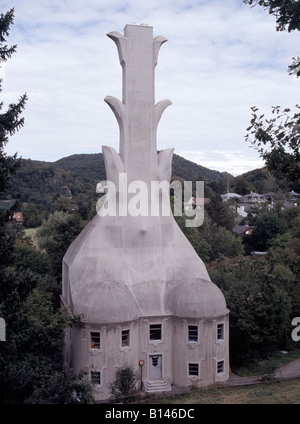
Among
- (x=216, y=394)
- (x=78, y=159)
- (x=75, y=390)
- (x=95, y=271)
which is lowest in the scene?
(x=216, y=394)

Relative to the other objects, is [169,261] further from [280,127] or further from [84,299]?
[280,127]

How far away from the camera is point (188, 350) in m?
26.1

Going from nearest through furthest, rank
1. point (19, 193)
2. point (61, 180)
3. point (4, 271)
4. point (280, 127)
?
point (280, 127)
point (4, 271)
point (19, 193)
point (61, 180)

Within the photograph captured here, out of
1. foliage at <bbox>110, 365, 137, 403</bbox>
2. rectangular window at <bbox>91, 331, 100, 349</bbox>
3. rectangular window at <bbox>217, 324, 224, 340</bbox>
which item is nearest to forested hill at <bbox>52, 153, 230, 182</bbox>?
rectangular window at <bbox>217, 324, 224, 340</bbox>

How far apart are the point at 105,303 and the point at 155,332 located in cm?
379

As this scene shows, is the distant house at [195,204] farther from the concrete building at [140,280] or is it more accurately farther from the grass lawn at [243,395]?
the grass lawn at [243,395]

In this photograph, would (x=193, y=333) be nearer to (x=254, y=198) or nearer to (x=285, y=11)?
(x=285, y=11)

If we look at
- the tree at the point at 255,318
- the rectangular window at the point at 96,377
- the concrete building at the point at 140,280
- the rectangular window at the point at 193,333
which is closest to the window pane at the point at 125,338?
the concrete building at the point at 140,280

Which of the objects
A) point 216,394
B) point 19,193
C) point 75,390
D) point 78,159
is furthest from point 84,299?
point 78,159

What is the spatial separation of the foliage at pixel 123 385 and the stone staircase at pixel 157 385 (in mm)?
1156

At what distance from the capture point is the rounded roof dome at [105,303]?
81.8 ft

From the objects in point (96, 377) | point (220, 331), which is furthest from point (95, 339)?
point (220, 331)

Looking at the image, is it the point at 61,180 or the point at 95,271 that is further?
the point at 61,180

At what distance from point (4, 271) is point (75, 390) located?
23.3 ft
